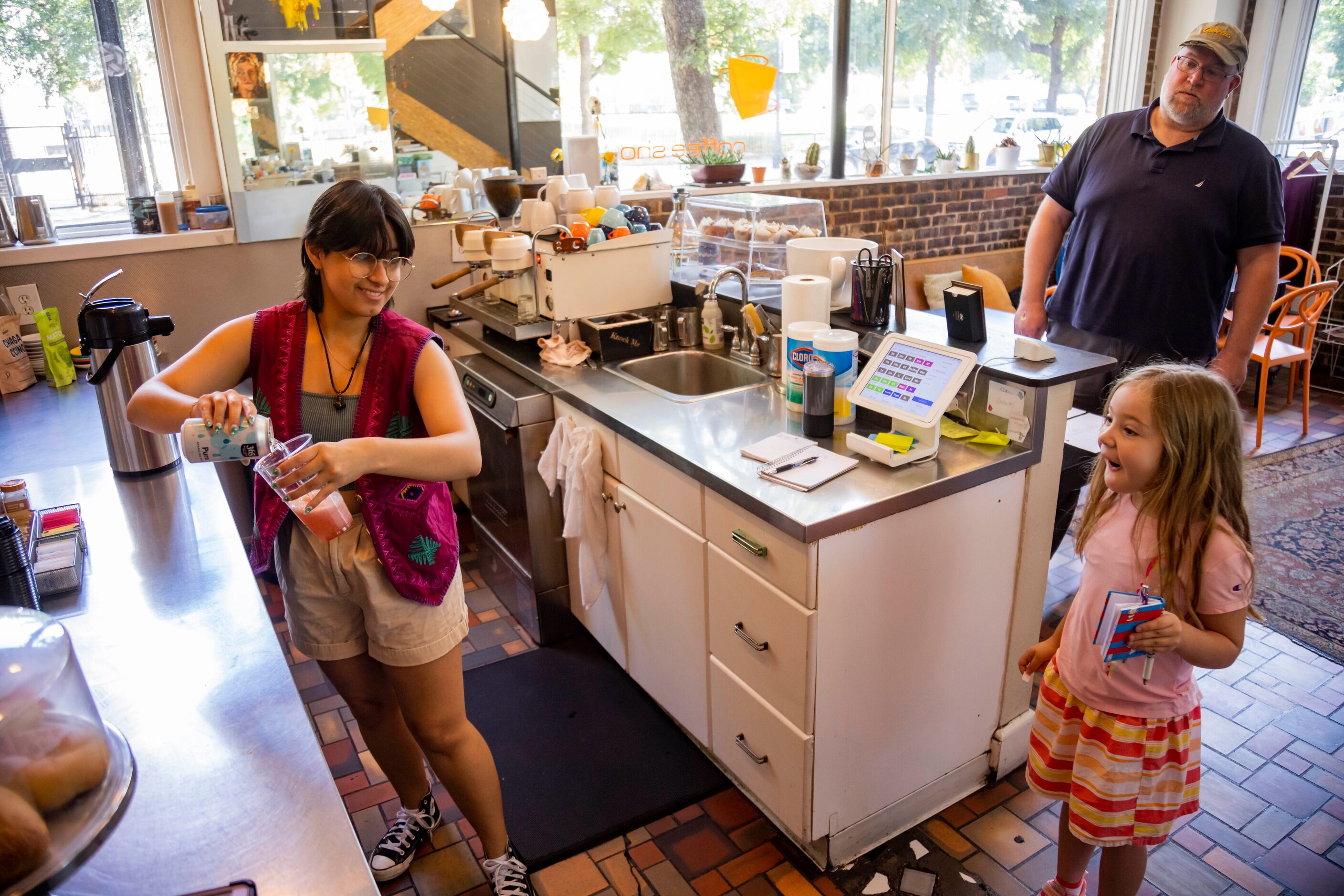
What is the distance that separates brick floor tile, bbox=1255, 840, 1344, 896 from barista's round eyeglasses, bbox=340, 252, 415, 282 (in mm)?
2285

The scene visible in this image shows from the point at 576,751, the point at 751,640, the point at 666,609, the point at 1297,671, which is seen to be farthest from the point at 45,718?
the point at 1297,671

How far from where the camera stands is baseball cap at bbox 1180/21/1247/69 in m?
2.54

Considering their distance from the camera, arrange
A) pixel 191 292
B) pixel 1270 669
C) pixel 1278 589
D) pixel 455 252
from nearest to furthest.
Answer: pixel 1270 669
pixel 1278 589
pixel 191 292
pixel 455 252

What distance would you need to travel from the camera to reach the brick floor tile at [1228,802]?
2.17m

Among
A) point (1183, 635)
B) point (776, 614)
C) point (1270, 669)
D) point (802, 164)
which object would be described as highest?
point (802, 164)

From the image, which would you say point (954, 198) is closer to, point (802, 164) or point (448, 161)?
point (802, 164)

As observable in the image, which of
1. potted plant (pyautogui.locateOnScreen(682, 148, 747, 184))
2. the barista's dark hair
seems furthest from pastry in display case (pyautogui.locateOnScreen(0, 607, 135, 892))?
potted plant (pyautogui.locateOnScreen(682, 148, 747, 184))

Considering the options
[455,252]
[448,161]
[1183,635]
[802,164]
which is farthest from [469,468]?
[802,164]

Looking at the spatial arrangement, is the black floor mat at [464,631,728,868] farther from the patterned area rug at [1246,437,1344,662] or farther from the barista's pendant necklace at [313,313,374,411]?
the patterned area rug at [1246,437,1344,662]

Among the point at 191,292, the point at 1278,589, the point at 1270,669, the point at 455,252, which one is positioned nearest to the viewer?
the point at 1270,669

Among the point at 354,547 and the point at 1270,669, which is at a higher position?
the point at 354,547

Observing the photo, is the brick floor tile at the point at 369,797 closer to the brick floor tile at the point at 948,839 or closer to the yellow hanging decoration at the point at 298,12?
the brick floor tile at the point at 948,839

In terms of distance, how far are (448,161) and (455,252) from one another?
574 millimetres

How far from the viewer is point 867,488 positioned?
74.0 inches
